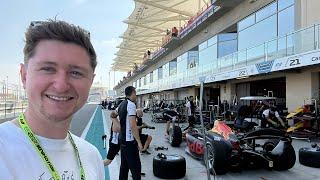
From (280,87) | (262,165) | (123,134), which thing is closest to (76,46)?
(123,134)

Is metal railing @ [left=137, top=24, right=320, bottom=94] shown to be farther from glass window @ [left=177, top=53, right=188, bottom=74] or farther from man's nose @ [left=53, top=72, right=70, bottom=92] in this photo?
man's nose @ [left=53, top=72, right=70, bottom=92]

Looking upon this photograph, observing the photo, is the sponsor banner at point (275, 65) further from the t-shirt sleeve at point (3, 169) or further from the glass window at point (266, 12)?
the t-shirt sleeve at point (3, 169)

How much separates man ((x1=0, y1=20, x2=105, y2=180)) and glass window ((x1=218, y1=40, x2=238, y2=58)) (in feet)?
93.3

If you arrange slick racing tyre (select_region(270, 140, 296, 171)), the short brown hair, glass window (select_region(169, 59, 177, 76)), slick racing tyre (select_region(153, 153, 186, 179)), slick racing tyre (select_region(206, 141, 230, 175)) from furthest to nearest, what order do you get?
glass window (select_region(169, 59, 177, 76)), slick racing tyre (select_region(270, 140, 296, 171)), slick racing tyre (select_region(206, 141, 230, 175)), slick racing tyre (select_region(153, 153, 186, 179)), the short brown hair

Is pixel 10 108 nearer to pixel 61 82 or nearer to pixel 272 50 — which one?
pixel 272 50

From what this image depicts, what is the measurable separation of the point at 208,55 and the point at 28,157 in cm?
3470

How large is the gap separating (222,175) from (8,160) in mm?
7233

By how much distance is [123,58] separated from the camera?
367 feet

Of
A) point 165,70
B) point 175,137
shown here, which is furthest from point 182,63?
point 175,137

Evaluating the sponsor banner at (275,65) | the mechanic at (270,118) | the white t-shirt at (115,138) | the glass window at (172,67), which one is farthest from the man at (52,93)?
the glass window at (172,67)

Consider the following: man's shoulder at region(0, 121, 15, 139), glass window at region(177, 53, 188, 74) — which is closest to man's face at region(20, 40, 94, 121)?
man's shoulder at region(0, 121, 15, 139)

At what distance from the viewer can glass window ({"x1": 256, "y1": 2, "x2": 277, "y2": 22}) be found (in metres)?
22.1

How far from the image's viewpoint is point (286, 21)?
67.8 ft

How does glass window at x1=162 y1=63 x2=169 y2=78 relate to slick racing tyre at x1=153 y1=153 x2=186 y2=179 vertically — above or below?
above
